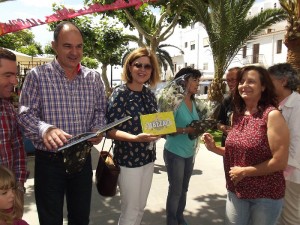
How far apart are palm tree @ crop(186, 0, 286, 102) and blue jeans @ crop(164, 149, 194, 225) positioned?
29.1ft

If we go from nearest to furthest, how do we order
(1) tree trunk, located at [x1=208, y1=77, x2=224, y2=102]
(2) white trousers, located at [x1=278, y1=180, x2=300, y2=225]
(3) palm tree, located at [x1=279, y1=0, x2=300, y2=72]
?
(2) white trousers, located at [x1=278, y1=180, x2=300, y2=225], (3) palm tree, located at [x1=279, y1=0, x2=300, y2=72], (1) tree trunk, located at [x1=208, y1=77, x2=224, y2=102]

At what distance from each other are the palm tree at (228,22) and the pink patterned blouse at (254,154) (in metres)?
9.55

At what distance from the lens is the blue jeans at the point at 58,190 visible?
2.32 m

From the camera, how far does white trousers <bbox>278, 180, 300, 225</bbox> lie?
9.98 feet

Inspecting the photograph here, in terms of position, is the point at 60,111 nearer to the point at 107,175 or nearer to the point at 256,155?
the point at 107,175

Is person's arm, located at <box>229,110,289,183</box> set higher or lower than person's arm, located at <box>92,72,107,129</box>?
lower

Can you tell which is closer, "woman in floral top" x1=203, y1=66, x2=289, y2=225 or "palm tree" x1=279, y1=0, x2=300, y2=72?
"woman in floral top" x1=203, y1=66, x2=289, y2=225

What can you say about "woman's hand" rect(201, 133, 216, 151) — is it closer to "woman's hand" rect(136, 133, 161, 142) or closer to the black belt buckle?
"woman's hand" rect(136, 133, 161, 142)

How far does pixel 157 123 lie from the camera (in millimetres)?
2473

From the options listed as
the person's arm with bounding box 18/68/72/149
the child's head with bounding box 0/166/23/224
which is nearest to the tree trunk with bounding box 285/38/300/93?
the person's arm with bounding box 18/68/72/149

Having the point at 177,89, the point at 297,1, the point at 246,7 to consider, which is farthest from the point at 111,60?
the point at 177,89

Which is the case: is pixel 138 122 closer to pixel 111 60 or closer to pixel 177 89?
pixel 177 89

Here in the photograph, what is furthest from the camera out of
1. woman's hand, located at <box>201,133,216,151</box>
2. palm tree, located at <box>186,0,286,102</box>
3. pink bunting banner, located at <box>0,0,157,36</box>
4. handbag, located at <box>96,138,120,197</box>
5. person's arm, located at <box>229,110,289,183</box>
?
palm tree, located at <box>186,0,286,102</box>

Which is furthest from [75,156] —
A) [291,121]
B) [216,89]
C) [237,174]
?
[216,89]
